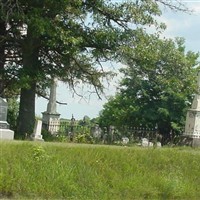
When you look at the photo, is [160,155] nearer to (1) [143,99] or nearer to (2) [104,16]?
(2) [104,16]

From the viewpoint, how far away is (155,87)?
34375mm

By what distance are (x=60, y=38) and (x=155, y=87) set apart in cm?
1623

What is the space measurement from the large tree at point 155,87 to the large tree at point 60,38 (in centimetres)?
100

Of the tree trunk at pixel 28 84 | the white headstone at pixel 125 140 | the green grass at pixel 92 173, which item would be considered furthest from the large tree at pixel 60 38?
the green grass at pixel 92 173

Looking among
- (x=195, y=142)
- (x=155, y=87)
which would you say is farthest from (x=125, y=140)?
(x=155, y=87)

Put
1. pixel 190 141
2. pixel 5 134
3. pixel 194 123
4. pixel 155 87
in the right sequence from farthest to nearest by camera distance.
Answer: pixel 155 87, pixel 194 123, pixel 190 141, pixel 5 134

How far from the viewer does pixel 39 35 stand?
1934cm

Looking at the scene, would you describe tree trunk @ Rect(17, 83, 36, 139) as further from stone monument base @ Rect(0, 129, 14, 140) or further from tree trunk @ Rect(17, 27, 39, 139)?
stone monument base @ Rect(0, 129, 14, 140)

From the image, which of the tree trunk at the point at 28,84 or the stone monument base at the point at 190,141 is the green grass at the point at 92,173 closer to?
the tree trunk at the point at 28,84

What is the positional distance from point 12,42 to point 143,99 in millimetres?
16197

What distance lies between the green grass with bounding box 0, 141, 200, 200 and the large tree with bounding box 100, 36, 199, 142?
268 inches

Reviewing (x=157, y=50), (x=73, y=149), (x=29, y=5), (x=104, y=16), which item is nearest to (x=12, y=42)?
(x=29, y=5)

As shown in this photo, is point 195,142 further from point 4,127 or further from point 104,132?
point 4,127

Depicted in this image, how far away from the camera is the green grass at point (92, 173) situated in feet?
37.4
